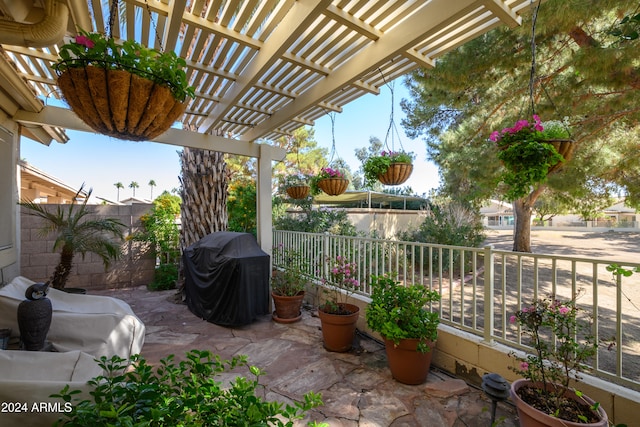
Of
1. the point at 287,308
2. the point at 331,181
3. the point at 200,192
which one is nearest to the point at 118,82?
the point at 331,181

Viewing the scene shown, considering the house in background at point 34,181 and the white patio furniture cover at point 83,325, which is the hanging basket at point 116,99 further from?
the house in background at point 34,181

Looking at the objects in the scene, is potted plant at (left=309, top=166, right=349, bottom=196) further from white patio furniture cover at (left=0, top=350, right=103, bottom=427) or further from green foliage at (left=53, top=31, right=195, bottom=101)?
white patio furniture cover at (left=0, top=350, right=103, bottom=427)

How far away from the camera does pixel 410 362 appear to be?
96.4 inches

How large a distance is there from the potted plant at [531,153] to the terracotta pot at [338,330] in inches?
74.1

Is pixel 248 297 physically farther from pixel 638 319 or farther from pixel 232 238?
pixel 638 319

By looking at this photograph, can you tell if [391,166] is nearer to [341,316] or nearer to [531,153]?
[531,153]

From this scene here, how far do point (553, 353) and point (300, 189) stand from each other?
387cm

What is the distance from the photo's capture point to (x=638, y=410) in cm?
171

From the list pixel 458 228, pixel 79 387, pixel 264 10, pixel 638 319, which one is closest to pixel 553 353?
pixel 79 387

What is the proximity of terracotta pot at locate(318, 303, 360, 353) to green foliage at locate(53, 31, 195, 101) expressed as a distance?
2456 millimetres

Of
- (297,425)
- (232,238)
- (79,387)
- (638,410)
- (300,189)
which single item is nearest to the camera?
(79,387)

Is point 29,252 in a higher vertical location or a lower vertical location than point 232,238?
lower

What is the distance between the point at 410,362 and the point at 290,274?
2.15 metres

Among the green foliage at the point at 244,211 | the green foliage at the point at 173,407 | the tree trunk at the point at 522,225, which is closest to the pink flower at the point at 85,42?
the green foliage at the point at 173,407
